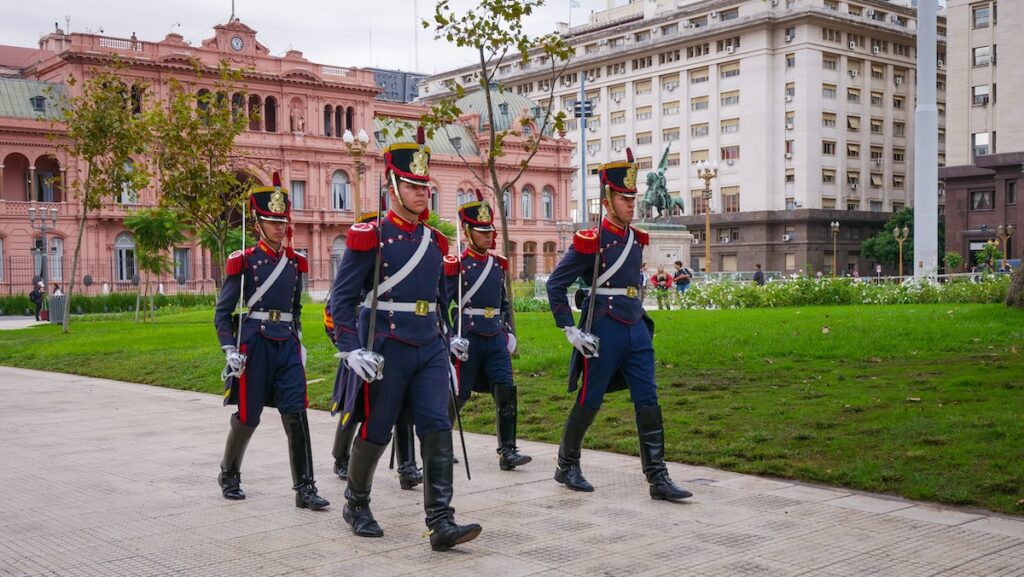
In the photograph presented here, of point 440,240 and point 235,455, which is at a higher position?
point 440,240

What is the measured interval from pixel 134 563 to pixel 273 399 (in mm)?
2229

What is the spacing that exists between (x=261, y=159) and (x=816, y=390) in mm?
54086

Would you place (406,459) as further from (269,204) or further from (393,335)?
(269,204)

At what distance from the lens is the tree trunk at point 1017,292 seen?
18.0m

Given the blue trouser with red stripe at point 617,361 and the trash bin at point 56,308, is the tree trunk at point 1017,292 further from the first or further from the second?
the trash bin at point 56,308

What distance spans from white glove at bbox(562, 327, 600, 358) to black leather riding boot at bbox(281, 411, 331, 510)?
2.08 m

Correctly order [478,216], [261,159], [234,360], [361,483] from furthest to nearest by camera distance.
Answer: [261,159] → [478,216] → [234,360] → [361,483]

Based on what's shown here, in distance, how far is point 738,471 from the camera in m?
8.42

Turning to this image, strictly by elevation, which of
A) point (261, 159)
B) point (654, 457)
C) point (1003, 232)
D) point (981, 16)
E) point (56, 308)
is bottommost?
point (654, 457)

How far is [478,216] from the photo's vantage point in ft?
30.8

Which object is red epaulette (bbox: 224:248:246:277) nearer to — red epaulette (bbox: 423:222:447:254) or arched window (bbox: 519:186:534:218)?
red epaulette (bbox: 423:222:447:254)

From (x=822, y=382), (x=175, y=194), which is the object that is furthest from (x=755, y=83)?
(x=822, y=382)

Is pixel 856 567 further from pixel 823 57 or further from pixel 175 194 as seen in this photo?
pixel 823 57

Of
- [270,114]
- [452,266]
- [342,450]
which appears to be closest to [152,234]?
[452,266]
